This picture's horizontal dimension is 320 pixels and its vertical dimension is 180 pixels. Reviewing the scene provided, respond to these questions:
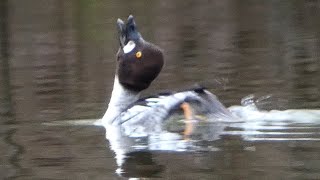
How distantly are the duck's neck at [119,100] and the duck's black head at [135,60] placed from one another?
5 cm

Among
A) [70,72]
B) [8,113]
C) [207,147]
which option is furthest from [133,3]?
[207,147]

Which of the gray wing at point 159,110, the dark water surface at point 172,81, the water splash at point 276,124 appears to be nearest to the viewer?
the dark water surface at point 172,81

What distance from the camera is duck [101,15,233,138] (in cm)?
1170

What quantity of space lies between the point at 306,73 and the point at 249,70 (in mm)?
851

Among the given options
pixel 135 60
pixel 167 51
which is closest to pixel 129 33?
pixel 135 60

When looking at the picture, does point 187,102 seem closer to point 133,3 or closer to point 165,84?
point 165,84

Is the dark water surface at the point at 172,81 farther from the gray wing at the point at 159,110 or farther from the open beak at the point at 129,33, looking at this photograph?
the open beak at the point at 129,33

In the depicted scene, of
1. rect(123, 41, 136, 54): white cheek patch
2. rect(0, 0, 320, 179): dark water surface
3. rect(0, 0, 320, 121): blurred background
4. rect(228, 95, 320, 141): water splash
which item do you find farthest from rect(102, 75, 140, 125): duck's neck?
rect(228, 95, 320, 141): water splash

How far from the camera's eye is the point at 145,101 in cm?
1186

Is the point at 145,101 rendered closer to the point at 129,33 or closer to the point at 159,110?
the point at 159,110

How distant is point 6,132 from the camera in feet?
40.8

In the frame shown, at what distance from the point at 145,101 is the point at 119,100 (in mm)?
435

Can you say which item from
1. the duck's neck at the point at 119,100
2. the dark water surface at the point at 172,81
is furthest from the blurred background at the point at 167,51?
the duck's neck at the point at 119,100

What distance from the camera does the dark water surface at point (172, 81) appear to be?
34.5 ft
